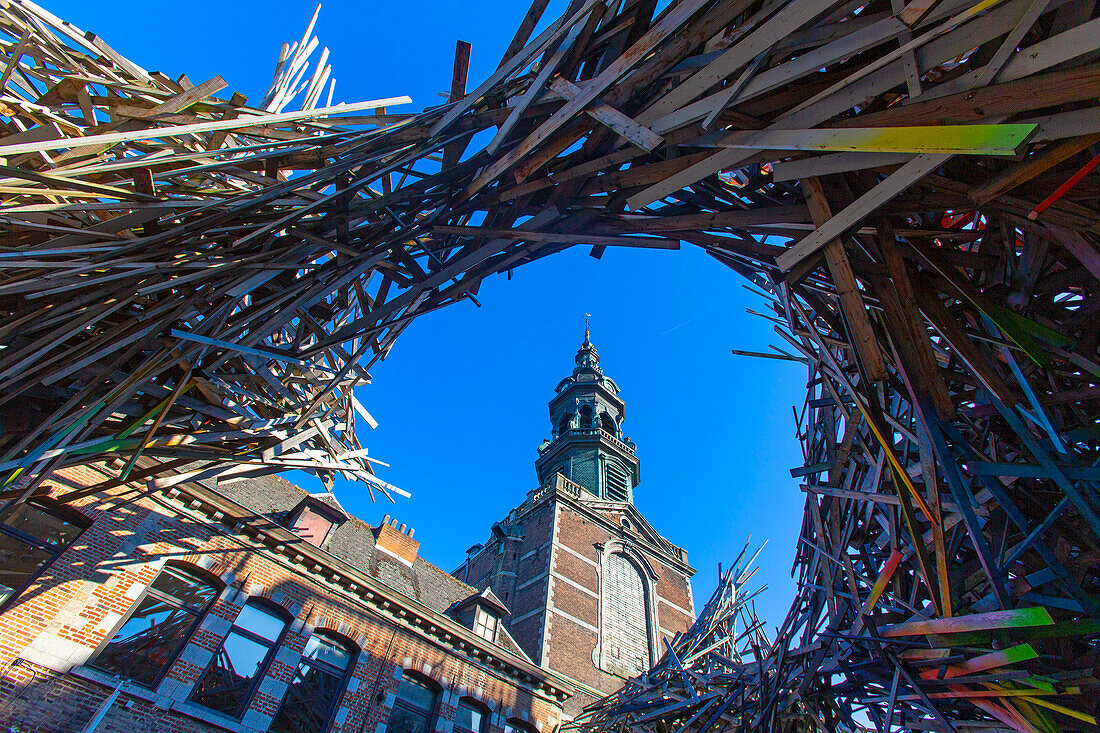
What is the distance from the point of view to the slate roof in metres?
12.1

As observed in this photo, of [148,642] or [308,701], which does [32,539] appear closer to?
[148,642]

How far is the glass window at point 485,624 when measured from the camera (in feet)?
46.2

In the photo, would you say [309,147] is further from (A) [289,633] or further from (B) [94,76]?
(A) [289,633]

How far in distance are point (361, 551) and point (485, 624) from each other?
384cm

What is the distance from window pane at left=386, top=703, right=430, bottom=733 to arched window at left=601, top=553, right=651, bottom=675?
29.5 ft

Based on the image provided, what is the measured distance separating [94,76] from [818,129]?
150 inches

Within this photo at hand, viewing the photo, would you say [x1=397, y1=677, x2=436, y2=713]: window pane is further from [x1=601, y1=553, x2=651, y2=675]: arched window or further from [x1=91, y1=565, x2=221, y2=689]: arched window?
[x1=601, y1=553, x2=651, y2=675]: arched window

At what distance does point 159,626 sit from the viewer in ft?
30.0

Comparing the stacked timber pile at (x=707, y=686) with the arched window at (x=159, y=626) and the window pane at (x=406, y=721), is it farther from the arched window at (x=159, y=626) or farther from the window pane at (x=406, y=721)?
the arched window at (x=159, y=626)

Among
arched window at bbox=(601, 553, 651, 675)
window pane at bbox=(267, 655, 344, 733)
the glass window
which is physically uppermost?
arched window at bbox=(601, 553, 651, 675)

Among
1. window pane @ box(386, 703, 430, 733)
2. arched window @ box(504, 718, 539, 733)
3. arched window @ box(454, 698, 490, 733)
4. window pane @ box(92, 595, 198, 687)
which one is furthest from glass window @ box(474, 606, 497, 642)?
window pane @ box(92, 595, 198, 687)

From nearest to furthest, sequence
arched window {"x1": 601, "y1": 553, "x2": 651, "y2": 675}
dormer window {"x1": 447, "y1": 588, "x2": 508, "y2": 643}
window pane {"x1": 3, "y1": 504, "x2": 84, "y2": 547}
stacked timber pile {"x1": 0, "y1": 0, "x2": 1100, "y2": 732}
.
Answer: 1. stacked timber pile {"x1": 0, "y1": 0, "x2": 1100, "y2": 732}
2. window pane {"x1": 3, "y1": 504, "x2": 84, "y2": 547}
3. dormer window {"x1": 447, "y1": 588, "x2": 508, "y2": 643}
4. arched window {"x1": 601, "y1": 553, "x2": 651, "y2": 675}

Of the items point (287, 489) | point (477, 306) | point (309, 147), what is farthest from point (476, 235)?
point (287, 489)

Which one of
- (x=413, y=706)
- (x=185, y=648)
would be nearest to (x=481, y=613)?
(x=413, y=706)
